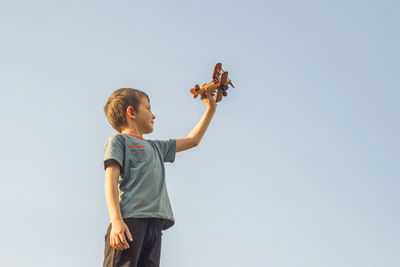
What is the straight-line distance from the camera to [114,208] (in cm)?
347

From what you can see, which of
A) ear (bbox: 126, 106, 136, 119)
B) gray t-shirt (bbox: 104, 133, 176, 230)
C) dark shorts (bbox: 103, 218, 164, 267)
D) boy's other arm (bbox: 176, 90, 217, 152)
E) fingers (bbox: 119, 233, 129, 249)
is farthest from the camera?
boy's other arm (bbox: 176, 90, 217, 152)

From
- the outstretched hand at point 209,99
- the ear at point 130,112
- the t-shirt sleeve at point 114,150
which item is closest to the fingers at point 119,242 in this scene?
the t-shirt sleeve at point 114,150

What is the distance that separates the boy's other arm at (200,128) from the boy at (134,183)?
0.29 feet

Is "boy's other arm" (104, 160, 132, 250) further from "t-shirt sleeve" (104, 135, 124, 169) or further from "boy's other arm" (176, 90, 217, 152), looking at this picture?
"boy's other arm" (176, 90, 217, 152)

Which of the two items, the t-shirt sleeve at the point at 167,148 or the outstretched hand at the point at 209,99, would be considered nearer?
the t-shirt sleeve at the point at 167,148

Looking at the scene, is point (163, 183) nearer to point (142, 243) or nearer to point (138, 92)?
point (142, 243)

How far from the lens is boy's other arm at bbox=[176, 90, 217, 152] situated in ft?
14.3

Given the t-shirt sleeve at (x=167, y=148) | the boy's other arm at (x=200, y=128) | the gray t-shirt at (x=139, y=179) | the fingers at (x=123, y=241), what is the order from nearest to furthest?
the fingers at (x=123, y=241) < the gray t-shirt at (x=139, y=179) < the t-shirt sleeve at (x=167, y=148) < the boy's other arm at (x=200, y=128)

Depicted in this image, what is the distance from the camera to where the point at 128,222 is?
139 inches

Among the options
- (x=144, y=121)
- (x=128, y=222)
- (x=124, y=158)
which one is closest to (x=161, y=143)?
(x=144, y=121)

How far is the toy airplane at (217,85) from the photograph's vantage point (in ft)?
14.5

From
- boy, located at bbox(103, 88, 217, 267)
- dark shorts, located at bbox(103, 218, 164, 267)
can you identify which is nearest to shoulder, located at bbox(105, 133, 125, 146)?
boy, located at bbox(103, 88, 217, 267)

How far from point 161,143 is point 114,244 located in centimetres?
114

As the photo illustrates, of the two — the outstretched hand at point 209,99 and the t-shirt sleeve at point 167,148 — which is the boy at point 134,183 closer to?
the t-shirt sleeve at point 167,148
